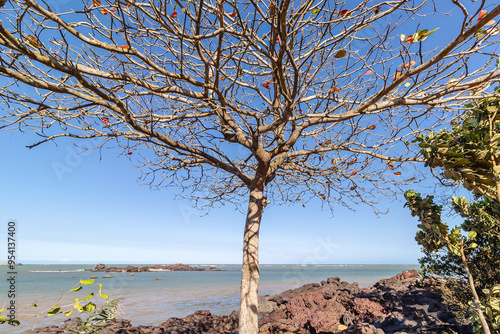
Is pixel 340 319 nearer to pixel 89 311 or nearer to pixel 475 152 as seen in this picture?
pixel 475 152

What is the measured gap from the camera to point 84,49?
158 inches

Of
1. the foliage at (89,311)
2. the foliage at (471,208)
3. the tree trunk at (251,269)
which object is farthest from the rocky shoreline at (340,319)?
the foliage at (89,311)

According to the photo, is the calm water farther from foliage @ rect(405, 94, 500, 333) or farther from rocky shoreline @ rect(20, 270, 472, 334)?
foliage @ rect(405, 94, 500, 333)

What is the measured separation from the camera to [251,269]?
4.50 meters

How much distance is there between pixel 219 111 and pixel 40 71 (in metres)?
2.53

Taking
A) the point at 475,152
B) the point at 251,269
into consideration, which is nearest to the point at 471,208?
the point at 475,152

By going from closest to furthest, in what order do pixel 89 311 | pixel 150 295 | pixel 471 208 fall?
pixel 89 311 < pixel 471 208 < pixel 150 295

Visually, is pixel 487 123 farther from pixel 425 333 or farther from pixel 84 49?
pixel 84 49

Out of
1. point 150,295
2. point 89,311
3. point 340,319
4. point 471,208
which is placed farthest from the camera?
point 150,295

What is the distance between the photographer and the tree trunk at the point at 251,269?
420 centimetres

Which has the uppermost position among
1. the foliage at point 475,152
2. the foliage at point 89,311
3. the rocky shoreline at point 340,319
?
the foliage at point 475,152

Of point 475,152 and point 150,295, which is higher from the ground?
point 475,152

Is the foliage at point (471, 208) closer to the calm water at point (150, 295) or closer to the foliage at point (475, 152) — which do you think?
the foliage at point (475, 152)

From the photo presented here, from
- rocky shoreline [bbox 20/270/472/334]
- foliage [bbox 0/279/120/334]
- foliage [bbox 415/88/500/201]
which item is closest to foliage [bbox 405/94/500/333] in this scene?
foliage [bbox 415/88/500/201]
